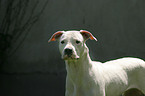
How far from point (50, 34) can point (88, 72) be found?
142 inches

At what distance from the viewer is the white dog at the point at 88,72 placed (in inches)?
110

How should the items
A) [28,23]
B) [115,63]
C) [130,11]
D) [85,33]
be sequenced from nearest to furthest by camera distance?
[85,33], [115,63], [130,11], [28,23]

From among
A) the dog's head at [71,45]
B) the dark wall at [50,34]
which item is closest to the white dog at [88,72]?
the dog's head at [71,45]

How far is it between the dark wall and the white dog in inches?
102

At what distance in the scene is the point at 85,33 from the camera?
3.02 m

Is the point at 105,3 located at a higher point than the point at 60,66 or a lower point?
higher

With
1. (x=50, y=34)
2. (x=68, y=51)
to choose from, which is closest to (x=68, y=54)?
(x=68, y=51)

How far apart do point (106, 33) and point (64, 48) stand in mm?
3594

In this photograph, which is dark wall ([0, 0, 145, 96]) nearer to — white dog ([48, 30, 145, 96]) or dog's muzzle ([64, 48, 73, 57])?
white dog ([48, 30, 145, 96])

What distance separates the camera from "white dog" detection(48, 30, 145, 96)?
2799 mm

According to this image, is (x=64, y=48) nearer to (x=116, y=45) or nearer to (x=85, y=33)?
(x=85, y=33)

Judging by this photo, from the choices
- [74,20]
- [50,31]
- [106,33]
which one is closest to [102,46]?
[106,33]

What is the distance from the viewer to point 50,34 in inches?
253

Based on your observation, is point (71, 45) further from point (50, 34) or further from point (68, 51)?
point (50, 34)
